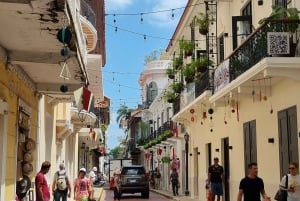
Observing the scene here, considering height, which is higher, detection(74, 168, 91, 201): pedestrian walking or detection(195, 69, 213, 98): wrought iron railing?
detection(195, 69, 213, 98): wrought iron railing

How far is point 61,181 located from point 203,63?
9624mm

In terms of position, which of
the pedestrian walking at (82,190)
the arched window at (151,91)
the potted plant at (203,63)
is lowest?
the pedestrian walking at (82,190)

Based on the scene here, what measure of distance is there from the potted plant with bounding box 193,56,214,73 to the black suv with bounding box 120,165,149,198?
12253 mm

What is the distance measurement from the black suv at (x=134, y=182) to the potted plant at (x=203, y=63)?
482 inches

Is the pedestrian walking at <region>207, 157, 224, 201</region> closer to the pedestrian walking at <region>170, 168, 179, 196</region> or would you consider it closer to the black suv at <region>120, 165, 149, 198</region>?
the pedestrian walking at <region>170, 168, 179, 196</region>

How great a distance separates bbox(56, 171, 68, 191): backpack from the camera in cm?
1504

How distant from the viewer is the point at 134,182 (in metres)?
33.5

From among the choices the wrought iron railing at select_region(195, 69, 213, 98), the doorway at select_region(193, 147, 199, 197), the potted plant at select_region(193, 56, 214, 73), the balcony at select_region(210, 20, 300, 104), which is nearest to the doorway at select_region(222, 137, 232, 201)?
the wrought iron railing at select_region(195, 69, 213, 98)

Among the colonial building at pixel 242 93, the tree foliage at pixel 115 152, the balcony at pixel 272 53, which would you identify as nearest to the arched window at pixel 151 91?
the colonial building at pixel 242 93

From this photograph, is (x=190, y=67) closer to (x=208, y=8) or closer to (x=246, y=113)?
(x=208, y=8)

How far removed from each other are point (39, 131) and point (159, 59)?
41.6 m

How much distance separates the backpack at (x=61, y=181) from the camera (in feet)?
49.4

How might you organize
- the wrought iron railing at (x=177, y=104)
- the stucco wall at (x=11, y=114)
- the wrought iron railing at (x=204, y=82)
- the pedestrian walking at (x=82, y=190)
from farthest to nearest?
the wrought iron railing at (x=177, y=104)
the wrought iron railing at (x=204, y=82)
the pedestrian walking at (x=82, y=190)
the stucco wall at (x=11, y=114)

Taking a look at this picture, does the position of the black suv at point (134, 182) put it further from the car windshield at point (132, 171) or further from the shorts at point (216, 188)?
the shorts at point (216, 188)
